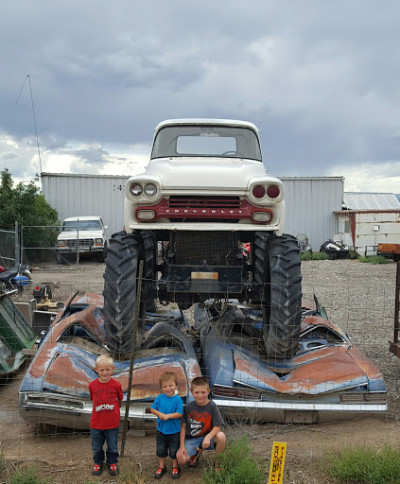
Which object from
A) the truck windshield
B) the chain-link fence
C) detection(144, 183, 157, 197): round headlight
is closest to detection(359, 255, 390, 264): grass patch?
the chain-link fence

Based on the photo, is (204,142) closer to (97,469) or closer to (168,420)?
(168,420)

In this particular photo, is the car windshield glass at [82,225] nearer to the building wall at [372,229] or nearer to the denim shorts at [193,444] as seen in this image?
the building wall at [372,229]

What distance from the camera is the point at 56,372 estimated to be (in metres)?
4.76

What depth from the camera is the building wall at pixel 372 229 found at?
2697cm

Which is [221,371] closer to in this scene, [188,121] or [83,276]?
[188,121]

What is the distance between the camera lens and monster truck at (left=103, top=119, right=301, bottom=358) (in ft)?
17.9

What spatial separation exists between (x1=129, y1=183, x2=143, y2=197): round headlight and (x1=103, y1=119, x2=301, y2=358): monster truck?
0.03ft

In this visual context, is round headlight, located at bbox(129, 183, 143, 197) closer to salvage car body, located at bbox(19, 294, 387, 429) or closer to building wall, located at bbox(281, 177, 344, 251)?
salvage car body, located at bbox(19, 294, 387, 429)

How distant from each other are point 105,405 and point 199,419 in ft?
2.29

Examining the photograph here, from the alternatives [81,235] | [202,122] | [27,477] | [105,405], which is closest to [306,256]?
[81,235]

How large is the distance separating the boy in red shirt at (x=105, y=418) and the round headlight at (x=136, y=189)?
6.66 feet

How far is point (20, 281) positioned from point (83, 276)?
6.82 metres

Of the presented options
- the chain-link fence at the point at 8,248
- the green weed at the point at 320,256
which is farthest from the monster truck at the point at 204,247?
the green weed at the point at 320,256

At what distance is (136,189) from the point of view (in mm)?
5512
